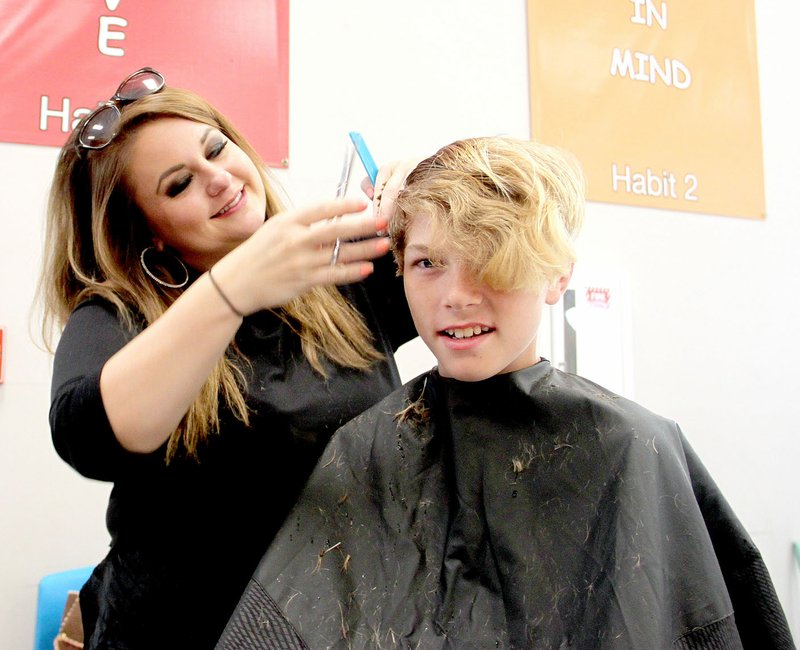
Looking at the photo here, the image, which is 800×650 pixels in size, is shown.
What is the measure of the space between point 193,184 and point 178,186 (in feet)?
0.08

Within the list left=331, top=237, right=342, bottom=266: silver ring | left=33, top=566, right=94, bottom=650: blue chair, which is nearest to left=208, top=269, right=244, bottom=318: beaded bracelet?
left=331, top=237, right=342, bottom=266: silver ring

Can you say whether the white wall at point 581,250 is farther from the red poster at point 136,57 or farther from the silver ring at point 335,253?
the silver ring at point 335,253

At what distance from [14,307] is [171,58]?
0.81 metres

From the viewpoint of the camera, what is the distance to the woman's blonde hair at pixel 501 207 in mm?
923

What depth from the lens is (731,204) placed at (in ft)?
8.71

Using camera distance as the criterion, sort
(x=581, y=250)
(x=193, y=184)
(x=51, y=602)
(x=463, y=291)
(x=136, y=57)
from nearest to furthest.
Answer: (x=463, y=291) → (x=193, y=184) → (x=51, y=602) → (x=136, y=57) → (x=581, y=250)

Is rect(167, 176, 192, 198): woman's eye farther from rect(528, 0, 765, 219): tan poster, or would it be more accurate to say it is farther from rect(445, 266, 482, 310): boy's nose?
rect(528, 0, 765, 219): tan poster

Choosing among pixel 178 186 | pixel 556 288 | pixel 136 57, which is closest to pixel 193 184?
pixel 178 186

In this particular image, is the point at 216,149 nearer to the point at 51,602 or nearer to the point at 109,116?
the point at 109,116

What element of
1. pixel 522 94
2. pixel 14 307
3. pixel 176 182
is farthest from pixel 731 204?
pixel 14 307

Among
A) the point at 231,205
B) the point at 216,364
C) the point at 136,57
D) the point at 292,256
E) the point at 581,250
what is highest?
the point at 136,57

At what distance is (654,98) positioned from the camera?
2580 millimetres

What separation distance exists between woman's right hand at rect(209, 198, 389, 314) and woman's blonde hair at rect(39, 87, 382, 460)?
0.86 ft

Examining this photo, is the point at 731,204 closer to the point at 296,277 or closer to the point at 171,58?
the point at 171,58
